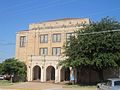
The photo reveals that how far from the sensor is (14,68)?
60344 mm

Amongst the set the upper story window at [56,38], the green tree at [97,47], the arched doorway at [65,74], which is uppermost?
the upper story window at [56,38]

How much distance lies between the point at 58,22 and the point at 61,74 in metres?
10.5

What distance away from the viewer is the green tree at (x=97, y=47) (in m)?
47.1

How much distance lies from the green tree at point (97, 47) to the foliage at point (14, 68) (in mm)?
14182

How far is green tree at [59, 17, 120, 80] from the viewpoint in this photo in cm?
4712

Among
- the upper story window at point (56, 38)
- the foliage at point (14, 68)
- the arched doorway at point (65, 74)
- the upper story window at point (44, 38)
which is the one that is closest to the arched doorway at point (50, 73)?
the arched doorway at point (65, 74)

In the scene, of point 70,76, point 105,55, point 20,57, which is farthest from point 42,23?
point 105,55

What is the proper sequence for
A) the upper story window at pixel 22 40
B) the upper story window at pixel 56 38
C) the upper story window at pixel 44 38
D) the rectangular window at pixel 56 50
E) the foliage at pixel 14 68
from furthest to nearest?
the upper story window at pixel 22 40 < the upper story window at pixel 44 38 < the rectangular window at pixel 56 50 < the upper story window at pixel 56 38 < the foliage at pixel 14 68

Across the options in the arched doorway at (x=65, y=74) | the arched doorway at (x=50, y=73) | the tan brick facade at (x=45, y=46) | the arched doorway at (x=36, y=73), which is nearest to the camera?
the arched doorway at (x=65, y=74)

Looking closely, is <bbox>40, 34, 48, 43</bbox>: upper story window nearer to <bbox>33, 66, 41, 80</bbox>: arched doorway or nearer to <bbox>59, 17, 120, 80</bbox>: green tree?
<bbox>33, 66, 41, 80</bbox>: arched doorway

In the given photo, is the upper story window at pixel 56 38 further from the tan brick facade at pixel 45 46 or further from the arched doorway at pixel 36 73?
the arched doorway at pixel 36 73

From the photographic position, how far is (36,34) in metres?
63.9

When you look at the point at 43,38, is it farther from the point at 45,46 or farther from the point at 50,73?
the point at 50,73

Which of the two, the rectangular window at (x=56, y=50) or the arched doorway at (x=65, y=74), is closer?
the arched doorway at (x=65, y=74)
